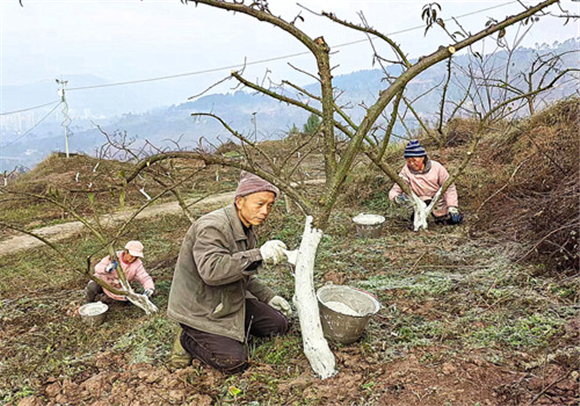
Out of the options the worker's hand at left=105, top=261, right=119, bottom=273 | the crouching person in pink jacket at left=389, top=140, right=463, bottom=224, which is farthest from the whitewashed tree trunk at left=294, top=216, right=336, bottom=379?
the crouching person in pink jacket at left=389, top=140, right=463, bottom=224

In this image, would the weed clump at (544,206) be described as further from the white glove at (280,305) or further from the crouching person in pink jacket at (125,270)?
the crouching person in pink jacket at (125,270)

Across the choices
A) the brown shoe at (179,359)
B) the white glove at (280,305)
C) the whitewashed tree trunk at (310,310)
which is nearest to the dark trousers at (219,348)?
the brown shoe at (179,359)

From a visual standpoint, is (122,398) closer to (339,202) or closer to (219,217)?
(219,217)

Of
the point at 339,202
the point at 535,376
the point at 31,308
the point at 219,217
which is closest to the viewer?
the point at 535,376

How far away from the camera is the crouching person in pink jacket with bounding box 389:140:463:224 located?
4836 mm

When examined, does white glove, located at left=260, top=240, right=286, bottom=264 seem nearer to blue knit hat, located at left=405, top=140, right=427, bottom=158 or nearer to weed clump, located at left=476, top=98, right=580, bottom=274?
weed clump, located at left=476, top=98, right=580, bottom=274

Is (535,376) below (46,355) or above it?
above

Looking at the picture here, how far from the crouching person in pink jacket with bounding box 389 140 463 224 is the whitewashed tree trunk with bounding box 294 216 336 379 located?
2981 millimetres

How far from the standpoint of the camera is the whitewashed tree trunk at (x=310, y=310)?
85.0 inches

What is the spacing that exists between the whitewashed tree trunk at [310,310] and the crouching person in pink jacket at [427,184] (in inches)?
117

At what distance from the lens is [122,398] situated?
7.17 feet

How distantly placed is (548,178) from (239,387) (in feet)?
11.9

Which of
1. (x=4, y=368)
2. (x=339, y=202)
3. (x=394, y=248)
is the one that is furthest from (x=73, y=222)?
(x=394, y=248)

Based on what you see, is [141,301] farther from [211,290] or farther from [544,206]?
[544,206]
